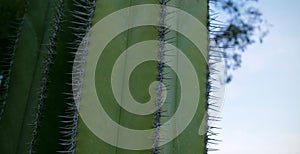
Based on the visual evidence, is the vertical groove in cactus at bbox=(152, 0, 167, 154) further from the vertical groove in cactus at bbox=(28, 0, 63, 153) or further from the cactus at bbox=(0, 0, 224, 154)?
the vertical groove in cactus at bbox=(28, 0, 63, 153)

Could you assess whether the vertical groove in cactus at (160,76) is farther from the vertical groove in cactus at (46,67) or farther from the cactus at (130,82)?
the vertical groove in cactus at (46,67)

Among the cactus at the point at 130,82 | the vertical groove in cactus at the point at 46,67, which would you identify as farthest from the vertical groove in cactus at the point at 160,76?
the vertical groove in cactus at the point at 46,67

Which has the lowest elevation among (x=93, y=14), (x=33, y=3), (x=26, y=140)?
(x=26, y=140)

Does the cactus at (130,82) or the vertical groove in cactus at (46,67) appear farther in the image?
the vertical groove in cactus at (46,67)

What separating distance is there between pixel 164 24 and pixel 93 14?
270mm

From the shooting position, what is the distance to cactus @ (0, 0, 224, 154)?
135 centimetres

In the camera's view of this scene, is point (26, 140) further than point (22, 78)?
No

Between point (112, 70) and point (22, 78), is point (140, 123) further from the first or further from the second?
point (22, 78)

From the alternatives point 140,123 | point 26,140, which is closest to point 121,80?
point 140,123

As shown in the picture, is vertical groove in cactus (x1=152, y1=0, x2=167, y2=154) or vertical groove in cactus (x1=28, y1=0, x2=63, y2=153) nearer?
vertical groove in cactus (x1=152, y1=0, x2=167, y2=154)

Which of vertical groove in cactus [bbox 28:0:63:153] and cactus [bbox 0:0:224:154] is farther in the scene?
vertical groove in cactus [bbox 28:0:63:153]

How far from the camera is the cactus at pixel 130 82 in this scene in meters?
1.35

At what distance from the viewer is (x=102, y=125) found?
1.36 meters

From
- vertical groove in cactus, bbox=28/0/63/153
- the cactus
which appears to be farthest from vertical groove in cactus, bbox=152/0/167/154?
vertical groove in cactus, bbox=28/0/63/153
